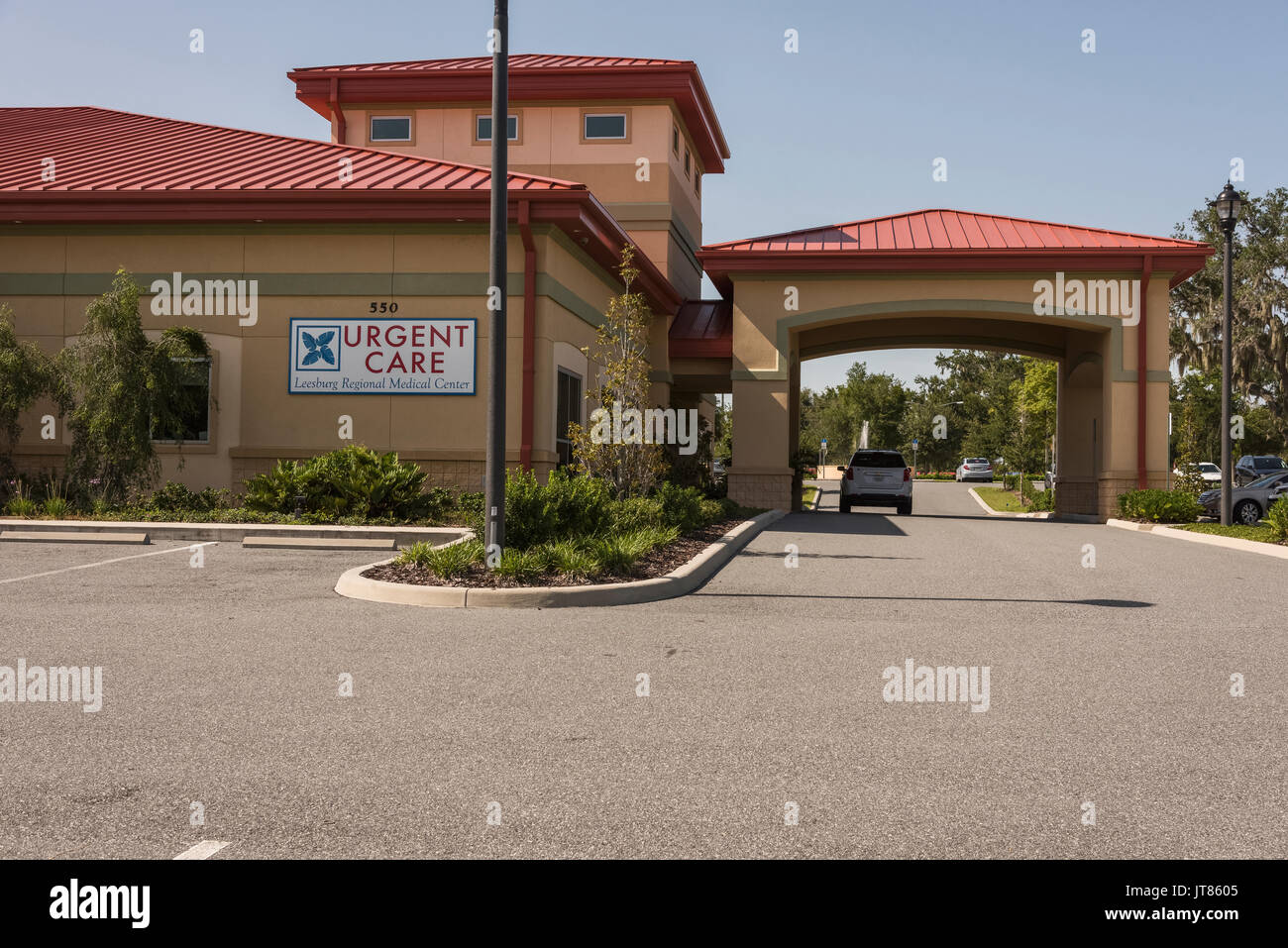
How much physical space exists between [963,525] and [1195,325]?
44.3 meters

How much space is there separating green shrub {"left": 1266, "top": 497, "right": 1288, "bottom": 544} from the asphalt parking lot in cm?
859

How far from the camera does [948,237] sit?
2772cm

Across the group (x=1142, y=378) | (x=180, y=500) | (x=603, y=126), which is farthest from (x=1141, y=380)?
(x=180, y=500)

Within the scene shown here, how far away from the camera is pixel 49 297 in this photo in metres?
20.2

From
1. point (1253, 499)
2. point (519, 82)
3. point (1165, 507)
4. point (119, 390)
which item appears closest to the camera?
point (119, 390)

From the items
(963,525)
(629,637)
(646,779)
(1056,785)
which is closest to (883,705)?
(1056,785)

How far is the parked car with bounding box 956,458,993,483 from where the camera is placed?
69.9m

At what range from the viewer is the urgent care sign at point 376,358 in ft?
64.6

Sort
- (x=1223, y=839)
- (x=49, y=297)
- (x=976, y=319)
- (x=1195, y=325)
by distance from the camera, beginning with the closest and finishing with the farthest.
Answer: (x=1223, y=839) → (x=49, y=297) → (x=976, y=319) → (x=1195, y=325)

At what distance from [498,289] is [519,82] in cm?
1991

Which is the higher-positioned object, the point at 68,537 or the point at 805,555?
the point at 68,537

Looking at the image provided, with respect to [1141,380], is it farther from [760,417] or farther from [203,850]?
[203,850]

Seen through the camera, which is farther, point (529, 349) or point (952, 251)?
point (952, 251)

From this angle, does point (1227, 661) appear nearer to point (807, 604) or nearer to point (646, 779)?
point (807, 604)
